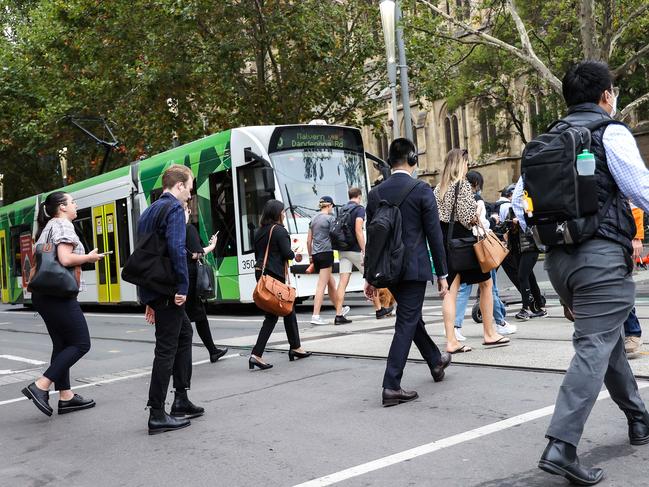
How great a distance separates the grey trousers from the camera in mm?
3961

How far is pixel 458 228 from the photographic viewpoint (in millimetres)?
7973

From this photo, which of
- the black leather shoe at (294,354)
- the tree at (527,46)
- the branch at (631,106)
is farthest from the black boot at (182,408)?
the branch at (631,106)

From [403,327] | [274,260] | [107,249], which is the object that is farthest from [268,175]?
[403,327]

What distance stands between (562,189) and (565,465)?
127 cm

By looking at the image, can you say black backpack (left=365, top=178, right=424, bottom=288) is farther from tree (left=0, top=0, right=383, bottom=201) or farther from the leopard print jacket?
tree (left=0, top=0, right=383, bottom=201)

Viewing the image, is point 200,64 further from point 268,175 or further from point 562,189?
point 562,189

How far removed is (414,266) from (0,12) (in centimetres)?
4154

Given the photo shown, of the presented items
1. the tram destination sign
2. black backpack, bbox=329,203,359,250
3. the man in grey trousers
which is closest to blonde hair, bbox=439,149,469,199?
the man in grey trousers

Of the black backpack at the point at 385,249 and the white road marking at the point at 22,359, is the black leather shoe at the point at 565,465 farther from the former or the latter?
the white road marking at the point at 22,359

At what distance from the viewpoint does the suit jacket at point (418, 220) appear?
616 centimetres

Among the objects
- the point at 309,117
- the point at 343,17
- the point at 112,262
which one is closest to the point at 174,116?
the point at 309,117

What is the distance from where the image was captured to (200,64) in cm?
2445

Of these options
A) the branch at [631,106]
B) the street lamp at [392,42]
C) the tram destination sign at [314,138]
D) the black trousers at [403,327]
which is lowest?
the black trousers at [403,327]

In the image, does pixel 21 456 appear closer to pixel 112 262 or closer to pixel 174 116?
pixel 112 262
